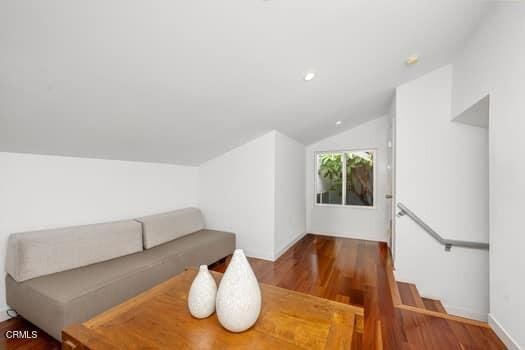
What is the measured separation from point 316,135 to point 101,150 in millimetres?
3436

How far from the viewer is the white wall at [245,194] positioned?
3324 millimetres

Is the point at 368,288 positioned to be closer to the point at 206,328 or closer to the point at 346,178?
the point at 206,328

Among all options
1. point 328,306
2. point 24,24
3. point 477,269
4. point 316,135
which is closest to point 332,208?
point 316,135

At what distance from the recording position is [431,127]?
102 inches

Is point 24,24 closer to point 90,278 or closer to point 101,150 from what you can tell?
point 101,150

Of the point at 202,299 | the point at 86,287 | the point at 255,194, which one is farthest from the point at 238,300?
the point at 255,194

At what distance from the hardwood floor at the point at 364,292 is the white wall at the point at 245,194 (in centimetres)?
41

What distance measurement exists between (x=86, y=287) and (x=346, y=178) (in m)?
4.42

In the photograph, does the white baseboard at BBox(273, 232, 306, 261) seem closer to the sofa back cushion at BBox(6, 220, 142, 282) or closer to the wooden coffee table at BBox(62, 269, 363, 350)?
the sofa back cushion at BBox(6, 220, 142, 282)

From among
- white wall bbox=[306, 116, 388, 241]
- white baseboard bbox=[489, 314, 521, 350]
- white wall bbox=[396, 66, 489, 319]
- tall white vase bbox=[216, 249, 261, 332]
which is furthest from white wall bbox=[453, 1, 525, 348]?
white wall bbox=[306, 116, 388, 241]

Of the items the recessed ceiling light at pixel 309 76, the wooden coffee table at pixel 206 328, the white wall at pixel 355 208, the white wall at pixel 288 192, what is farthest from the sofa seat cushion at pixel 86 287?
the white wall at pixel 355 208

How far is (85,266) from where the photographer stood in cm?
202

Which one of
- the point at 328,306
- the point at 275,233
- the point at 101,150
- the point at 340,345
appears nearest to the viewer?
the point at 340,345

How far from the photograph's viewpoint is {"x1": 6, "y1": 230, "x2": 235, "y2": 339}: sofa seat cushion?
152 cm
